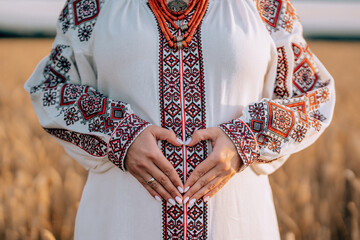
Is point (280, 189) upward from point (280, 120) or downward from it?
downward

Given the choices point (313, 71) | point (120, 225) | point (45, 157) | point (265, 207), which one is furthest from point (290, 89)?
point (45, 157)

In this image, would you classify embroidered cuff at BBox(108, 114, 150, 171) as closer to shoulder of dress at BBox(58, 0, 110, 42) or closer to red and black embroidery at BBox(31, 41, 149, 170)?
red and black embroidery at BBox(31, 41, 149, 170)

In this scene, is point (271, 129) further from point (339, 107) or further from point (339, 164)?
point (339, 107)

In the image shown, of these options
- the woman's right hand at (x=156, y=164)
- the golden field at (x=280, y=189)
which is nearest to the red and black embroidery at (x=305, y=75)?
the woman's right hand at (x=156, y=164)

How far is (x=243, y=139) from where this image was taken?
133 centimetres

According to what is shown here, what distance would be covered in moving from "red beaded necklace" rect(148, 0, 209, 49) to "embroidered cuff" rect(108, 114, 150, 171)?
9.9 inches

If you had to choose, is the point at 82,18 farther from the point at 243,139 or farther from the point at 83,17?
the point at 243,139

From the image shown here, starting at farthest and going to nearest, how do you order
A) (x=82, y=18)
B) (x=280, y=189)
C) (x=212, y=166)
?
(x=280, y=189), (x=82, y=18), (x=212, y=166)

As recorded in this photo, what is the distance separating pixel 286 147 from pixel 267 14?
1.38 feet

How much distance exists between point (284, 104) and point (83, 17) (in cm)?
69

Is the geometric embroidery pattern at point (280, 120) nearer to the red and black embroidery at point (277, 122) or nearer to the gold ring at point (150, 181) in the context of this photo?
the red and black embroidery at point (277, 122)

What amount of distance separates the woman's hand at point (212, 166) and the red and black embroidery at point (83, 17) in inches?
18.6

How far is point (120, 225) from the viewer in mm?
1384

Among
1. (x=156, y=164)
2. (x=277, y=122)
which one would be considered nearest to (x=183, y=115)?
(x=156, y=164)
